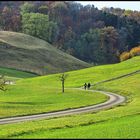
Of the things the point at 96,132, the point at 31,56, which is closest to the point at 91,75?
the point at 31,56

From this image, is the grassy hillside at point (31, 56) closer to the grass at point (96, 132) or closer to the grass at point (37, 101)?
the grass at point (37, 101)

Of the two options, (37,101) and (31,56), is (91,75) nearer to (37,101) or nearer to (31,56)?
(31,56)

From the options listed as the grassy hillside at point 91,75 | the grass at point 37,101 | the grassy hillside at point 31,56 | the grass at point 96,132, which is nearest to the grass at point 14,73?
the grassy hillside at point 31,56

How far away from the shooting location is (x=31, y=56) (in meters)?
166

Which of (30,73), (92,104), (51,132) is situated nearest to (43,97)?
(92,104)

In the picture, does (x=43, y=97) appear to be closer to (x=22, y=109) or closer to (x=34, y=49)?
(x=22, y=109)

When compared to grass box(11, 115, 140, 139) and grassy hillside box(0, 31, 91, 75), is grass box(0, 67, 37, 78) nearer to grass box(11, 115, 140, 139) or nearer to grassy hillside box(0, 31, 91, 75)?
grassy hillside box(0, 31, 91, 75)

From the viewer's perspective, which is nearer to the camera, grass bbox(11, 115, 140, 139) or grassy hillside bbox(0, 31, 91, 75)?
grass bbox(11, 115, 140, 139)

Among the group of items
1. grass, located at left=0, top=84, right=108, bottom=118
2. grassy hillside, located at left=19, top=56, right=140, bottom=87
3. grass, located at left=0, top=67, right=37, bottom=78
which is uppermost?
grass, located at left=0, top=84, right=108, bottom=118

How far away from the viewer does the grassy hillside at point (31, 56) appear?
154 meters

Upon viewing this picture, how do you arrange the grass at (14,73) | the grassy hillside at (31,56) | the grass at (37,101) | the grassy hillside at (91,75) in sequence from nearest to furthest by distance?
the grass at (37,101) → the grassy hillside at (91,75) → the grass at (14,73) → the grassy hillside at (31,56)

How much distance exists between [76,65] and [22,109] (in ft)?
377

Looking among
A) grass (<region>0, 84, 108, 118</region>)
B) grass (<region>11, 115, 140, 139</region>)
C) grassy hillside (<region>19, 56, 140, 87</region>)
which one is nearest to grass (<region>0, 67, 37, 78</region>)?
grassy hillside (<region>19, 56, 140, 87</region>)

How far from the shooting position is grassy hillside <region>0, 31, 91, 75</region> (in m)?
154
